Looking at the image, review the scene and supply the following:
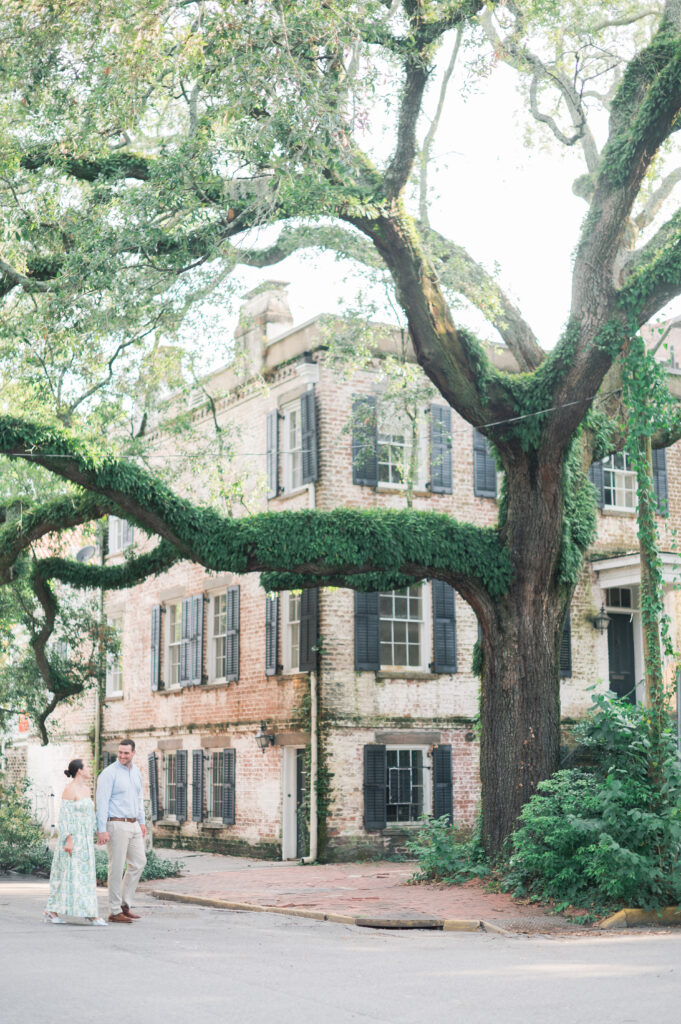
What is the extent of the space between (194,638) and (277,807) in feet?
14.5

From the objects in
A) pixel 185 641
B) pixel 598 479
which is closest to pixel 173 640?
pixel 185 641

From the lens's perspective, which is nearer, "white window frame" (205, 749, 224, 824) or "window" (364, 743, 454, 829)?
"window" (364, 743, 454, 829)

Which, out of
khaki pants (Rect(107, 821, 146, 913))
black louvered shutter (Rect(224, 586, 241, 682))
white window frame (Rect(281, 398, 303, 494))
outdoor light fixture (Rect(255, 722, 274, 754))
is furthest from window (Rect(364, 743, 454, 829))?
khaki pants (Rect(107, 821, 146, 913))

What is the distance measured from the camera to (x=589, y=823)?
39.3 ft

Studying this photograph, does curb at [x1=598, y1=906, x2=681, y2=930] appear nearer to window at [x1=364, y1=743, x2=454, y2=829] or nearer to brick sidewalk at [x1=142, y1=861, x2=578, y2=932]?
brick sidewalk at [x1=142, y1=861, x2=578, y2=932]

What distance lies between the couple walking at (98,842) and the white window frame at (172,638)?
13.2 meters

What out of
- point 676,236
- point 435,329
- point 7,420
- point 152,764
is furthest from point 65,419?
point 152,764

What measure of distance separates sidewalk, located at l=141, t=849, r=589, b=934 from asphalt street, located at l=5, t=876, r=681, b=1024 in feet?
1.62

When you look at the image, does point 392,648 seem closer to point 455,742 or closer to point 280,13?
point 455,742

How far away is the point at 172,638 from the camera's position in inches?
1006

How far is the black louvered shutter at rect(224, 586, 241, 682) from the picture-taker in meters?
22.5

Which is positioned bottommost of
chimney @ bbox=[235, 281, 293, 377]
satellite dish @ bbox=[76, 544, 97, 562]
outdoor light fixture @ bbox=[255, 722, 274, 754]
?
outdoor light fixture @ bbox=[255, 722, 274, 754]

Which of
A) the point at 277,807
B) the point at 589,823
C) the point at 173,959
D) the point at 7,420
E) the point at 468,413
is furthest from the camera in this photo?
the point at 277,807

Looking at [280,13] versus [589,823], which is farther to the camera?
[589,823]
